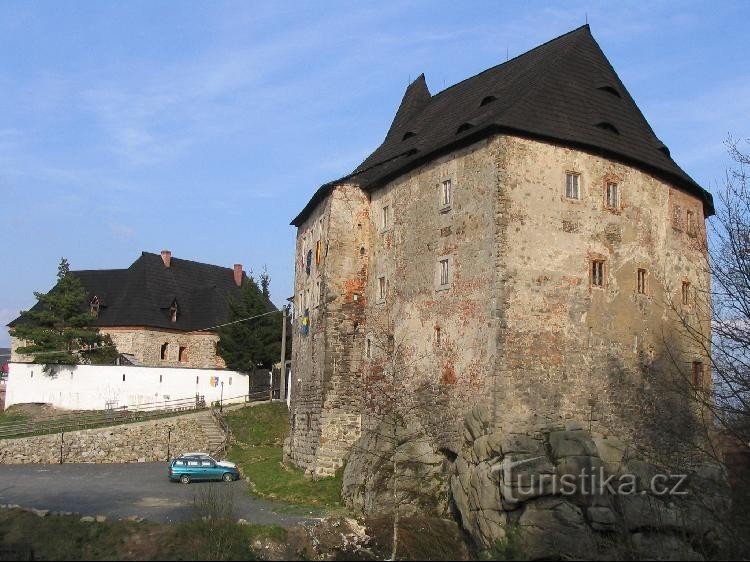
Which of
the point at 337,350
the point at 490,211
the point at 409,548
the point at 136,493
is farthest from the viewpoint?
the point at 337,350

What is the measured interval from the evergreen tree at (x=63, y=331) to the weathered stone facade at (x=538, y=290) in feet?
69.9

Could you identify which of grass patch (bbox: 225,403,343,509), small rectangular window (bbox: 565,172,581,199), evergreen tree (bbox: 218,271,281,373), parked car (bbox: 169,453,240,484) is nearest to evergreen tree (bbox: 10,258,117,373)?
evergreen tree (bbox: 218,271,281,373)

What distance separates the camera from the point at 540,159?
25.4 m

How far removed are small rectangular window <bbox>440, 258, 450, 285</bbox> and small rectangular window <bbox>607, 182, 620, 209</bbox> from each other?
548 centimetres

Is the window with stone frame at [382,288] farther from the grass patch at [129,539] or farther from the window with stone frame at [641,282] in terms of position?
the grass patch at [129,539]

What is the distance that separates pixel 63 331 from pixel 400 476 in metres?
27.5

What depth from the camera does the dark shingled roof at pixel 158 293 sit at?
5256 cm

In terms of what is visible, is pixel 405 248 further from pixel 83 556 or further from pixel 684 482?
pixel 83 556

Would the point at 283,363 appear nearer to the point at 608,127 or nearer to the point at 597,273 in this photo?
the point at 597,273

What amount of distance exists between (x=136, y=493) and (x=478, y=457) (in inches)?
490

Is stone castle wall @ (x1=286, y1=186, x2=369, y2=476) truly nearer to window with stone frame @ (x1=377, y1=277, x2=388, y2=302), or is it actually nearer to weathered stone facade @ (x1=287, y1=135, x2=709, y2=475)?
weathered stone facade @ (x1=287, y1=135, x2=709, y2=475)

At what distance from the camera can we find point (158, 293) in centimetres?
5484

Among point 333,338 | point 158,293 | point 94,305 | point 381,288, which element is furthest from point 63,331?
point 381,288

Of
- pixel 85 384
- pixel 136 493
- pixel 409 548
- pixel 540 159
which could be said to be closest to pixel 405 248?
pixel 540 159
